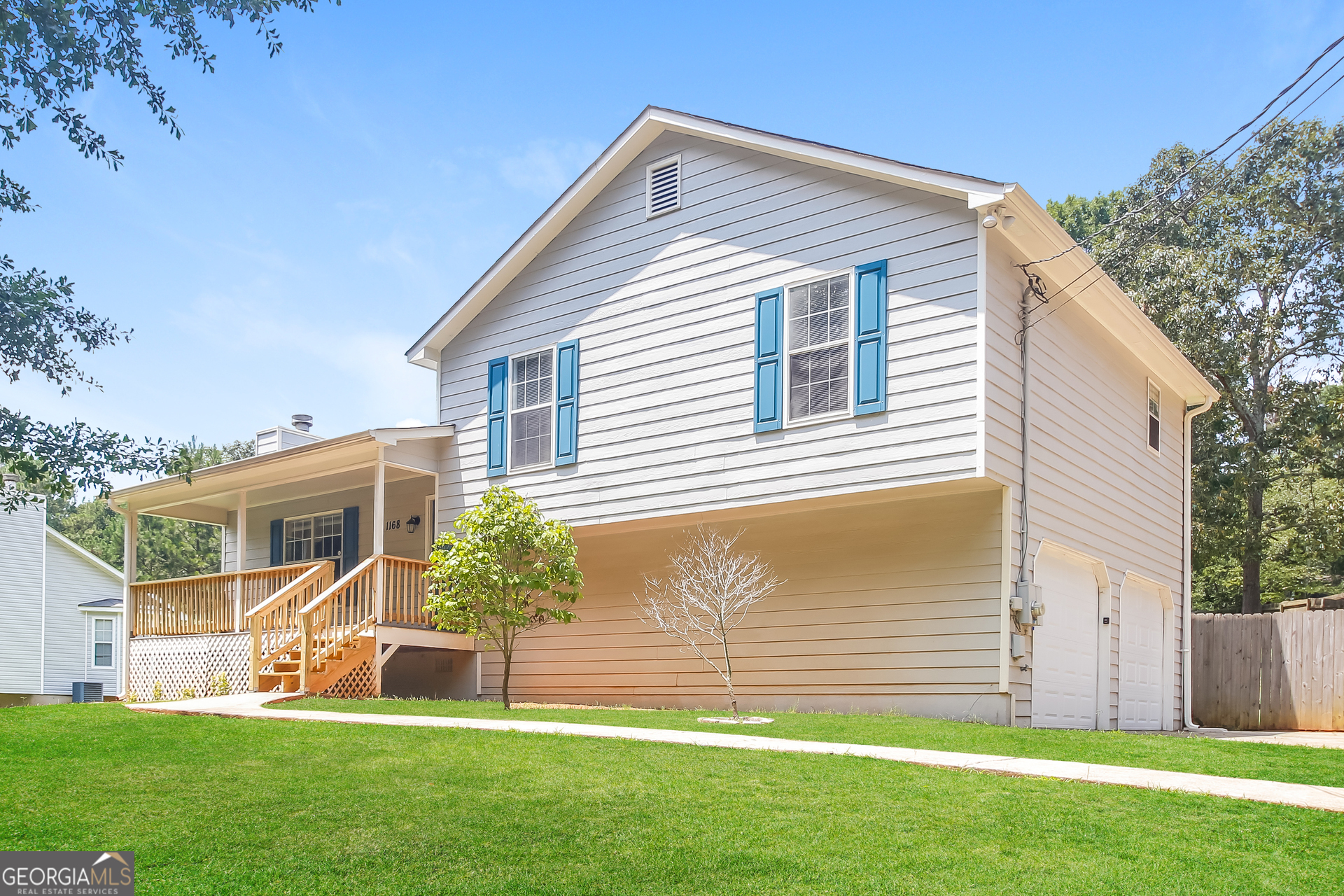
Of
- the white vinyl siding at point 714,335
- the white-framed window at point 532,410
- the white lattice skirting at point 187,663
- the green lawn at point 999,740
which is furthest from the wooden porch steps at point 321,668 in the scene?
the white-framed window at point 532,410

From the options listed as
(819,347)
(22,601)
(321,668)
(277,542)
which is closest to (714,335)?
(819,347)

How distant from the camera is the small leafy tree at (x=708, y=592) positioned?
1380 centimetres

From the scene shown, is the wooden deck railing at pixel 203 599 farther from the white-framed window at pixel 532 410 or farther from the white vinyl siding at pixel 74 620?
the white vinyl siding at pixel 74 620

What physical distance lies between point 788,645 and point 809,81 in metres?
7.10

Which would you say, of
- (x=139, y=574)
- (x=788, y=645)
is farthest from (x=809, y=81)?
(x=139, y=574)

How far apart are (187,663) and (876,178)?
12303mm

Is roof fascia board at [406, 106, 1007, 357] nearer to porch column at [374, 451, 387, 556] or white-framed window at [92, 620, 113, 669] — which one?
porch column at [374, 451, 387, 556]

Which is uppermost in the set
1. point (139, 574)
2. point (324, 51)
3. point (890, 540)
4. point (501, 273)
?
point (324, 51)

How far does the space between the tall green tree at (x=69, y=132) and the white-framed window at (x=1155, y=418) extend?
42.9 feet

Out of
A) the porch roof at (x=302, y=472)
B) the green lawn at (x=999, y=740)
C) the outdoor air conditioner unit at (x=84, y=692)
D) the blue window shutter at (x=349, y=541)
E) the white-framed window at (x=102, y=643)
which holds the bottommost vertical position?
the outdoor air conditioner unit at (x=84, y=692)

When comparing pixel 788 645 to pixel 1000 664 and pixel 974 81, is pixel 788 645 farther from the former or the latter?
pixel 974 81

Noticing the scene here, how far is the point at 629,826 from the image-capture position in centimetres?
602

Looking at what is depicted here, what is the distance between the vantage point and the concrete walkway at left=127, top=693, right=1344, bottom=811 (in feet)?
23.6

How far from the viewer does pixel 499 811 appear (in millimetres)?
6301
